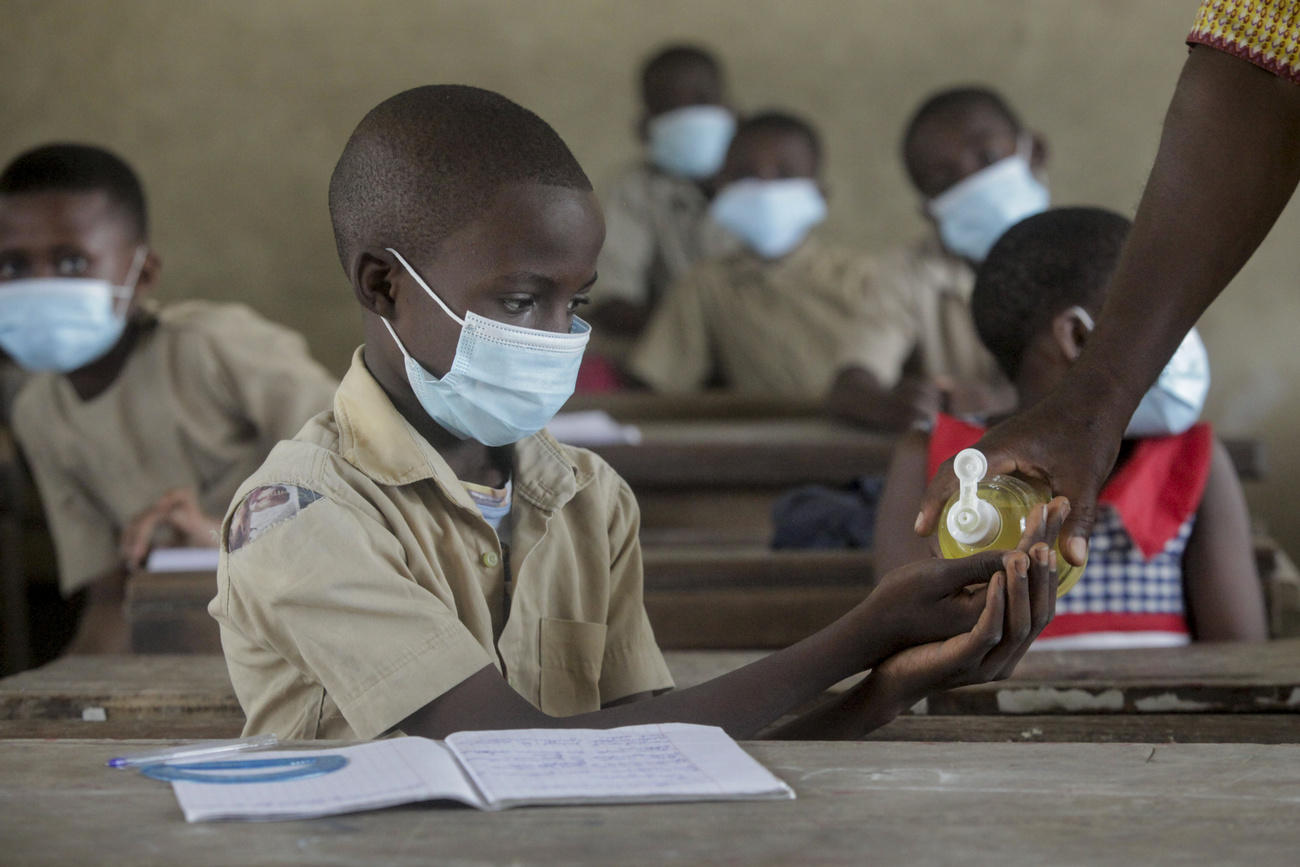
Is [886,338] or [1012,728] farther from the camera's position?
[886,338]

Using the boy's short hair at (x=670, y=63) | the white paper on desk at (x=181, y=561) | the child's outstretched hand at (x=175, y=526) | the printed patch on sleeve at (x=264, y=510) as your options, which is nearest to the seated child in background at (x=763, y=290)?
the boy's short hair at (x=670, y=63)

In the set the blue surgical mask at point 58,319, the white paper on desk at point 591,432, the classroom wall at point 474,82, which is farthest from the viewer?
the classroom wall at point 474,82

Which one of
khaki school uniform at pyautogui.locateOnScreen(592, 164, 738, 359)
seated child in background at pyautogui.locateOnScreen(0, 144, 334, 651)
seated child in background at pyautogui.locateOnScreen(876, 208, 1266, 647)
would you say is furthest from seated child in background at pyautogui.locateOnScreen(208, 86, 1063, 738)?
khaki school uniform at pyautogui.locateOnScreen(592, 164, 738, 359)

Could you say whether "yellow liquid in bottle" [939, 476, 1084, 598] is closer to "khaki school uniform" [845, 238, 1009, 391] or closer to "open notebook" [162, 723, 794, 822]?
"open notebook" [162, 723, 794, 822]

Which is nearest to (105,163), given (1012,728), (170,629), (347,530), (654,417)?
(170,629)

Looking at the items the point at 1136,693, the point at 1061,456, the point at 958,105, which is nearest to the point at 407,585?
the point at 1061,456

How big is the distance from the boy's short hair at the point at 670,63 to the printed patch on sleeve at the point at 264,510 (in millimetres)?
4735

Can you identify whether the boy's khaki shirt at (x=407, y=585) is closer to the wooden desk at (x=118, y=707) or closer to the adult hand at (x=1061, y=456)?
the wooden desk at (x=118, y=707)

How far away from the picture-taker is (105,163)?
10.1ft

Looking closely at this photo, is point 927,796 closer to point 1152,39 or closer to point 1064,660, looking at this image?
point 1064,660

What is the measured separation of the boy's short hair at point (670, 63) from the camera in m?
5.88

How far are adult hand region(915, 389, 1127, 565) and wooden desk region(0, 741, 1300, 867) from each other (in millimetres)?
273

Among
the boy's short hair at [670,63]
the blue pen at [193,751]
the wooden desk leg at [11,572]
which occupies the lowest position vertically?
the wooden desk leg at [11,572]

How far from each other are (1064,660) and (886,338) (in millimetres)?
3038
